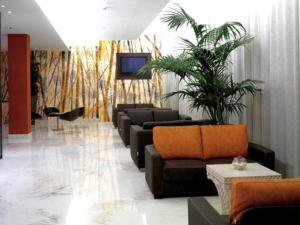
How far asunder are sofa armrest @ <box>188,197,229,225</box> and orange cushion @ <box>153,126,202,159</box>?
2.58m

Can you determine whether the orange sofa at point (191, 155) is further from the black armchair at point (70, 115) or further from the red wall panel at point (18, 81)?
the black armchair at point (70, 115)

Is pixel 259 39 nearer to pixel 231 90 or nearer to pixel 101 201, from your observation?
pixel 231 90

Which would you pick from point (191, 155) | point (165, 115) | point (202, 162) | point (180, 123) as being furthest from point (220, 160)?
point (165, 115)

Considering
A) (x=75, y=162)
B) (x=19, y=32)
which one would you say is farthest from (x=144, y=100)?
(x=75, y=162)

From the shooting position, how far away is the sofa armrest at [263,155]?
4641 mm

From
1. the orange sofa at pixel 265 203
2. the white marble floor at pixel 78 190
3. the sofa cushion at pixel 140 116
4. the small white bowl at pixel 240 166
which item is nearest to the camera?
the orange sofa at pixel 265 203

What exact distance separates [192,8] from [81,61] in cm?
723

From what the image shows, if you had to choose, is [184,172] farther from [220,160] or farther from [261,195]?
[261,195]

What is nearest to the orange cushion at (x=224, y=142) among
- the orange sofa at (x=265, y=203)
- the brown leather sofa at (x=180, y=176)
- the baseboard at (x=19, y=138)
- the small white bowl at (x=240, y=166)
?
the brown leather sofa at (x=180, y=176)

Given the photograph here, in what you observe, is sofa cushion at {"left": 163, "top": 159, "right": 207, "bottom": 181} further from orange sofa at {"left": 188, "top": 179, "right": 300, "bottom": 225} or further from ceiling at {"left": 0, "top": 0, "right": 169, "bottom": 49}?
ceiling at {"left": 0, "top": 0, "right": 169, "bottom": 49}

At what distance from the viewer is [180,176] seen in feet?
14.9

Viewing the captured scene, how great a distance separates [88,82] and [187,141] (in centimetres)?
1112

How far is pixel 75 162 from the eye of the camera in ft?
23.5

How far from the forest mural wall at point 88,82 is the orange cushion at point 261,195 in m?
13.8
